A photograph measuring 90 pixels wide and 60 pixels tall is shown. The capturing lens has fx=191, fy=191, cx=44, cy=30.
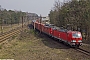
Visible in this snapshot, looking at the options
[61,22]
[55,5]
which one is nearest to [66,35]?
[61,22]

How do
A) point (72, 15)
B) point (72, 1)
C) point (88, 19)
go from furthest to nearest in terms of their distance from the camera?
1. point (72, 1)
2. point (72, 15)
3. point (88, 19)

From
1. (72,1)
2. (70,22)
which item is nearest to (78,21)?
(70,22)

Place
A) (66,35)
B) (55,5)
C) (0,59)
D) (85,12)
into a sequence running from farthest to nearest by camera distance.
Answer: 1. (55,5)
2. (85,12)
3. (66,35)
4. (0,59)

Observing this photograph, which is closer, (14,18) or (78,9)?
(78,9)

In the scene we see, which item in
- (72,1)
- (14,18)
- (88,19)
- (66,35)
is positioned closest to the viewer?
(66,35)

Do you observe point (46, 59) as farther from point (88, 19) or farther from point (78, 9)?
point (78, 9)

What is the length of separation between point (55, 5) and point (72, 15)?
26.0 meters

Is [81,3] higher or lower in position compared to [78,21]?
higher

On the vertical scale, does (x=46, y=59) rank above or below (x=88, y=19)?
below

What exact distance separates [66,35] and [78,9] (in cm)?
1332

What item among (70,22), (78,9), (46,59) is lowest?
(46,59)

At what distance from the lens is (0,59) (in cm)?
1672

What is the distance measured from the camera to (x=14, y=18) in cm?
10050

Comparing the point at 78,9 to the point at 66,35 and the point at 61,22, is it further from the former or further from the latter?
the point at 66,35
